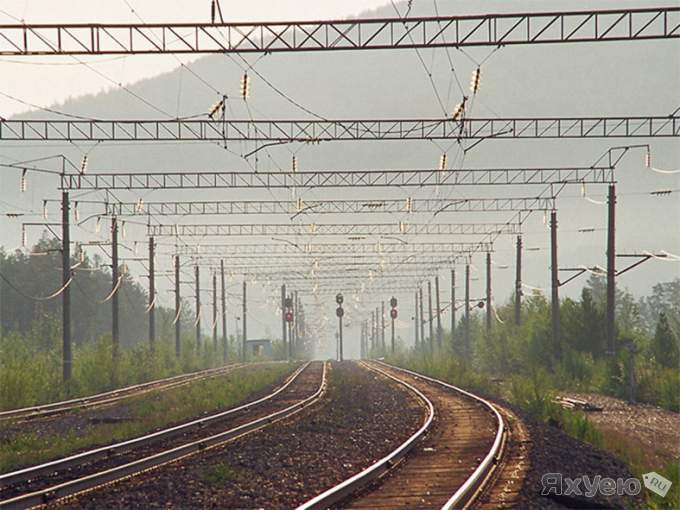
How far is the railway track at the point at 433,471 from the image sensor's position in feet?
41.7

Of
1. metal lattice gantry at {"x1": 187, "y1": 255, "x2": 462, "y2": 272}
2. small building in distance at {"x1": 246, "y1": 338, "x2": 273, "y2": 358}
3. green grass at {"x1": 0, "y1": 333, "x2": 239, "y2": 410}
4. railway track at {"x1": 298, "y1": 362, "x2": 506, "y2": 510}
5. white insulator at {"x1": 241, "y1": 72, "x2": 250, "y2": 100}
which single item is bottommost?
small building in distance at {"x1": 246, "y1": 338, "x2": 273, "y2": 358}

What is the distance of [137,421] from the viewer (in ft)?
87.3

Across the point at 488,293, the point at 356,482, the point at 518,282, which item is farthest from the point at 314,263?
the point at 356,482

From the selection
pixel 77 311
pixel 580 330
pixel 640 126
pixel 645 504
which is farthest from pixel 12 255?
pixel 645 504

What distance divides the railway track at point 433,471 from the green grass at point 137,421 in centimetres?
699

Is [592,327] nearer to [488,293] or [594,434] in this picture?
[488,293]

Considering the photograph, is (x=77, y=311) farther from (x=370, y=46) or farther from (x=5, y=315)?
(x=370, y=46)

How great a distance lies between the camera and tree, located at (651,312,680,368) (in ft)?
129

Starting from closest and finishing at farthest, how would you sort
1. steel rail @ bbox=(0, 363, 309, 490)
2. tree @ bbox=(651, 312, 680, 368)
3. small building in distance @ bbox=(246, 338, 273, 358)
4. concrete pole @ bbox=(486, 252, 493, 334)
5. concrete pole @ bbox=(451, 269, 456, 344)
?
steel rail @ bbox=(0, 363, 309, 490), tree @ bbox=(651, 312, 680, 368), concrete pole @ bbox=(486, 252, 493, 334), concrete pole @ bbox=(451, 269, 456, 344), small building in distance @ bbox=(246, 338, 273, 358)

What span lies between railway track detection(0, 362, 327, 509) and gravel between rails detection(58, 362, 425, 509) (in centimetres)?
40

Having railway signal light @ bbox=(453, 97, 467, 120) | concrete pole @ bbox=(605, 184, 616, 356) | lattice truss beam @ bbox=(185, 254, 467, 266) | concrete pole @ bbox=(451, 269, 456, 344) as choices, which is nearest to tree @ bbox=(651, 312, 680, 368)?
concrete pole @ bbox=(605, 184, 616, 356)

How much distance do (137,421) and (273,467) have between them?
11.4 metres

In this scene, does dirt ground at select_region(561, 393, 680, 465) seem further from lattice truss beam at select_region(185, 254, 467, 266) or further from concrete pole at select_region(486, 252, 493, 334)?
lattice truss beam at select_region(185, 254, 467, 266)

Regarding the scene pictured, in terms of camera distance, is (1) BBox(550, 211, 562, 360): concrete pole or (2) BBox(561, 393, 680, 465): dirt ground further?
(1) BBox(550, 211, 562, 360): concrete pole
